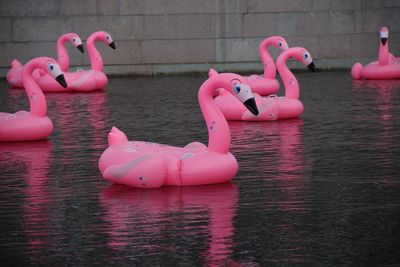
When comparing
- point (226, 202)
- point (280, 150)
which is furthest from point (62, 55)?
point (226, 202)

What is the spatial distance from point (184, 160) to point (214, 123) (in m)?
0.59

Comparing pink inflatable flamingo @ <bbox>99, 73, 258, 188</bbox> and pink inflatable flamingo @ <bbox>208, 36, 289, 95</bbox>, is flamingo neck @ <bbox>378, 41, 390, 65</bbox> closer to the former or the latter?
pink inflatable flamingo @ <bbox>208, 36, 289, 95</bbox>

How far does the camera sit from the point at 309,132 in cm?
1747

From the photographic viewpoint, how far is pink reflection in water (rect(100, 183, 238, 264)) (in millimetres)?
9641

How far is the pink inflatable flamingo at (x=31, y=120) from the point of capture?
659 inches

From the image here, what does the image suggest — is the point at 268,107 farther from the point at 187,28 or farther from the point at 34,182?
the point at 187,28

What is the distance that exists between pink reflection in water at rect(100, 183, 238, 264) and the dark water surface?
0.04ft

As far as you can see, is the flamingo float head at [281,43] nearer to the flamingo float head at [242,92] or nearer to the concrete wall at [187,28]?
the concrete wall at [187,28]

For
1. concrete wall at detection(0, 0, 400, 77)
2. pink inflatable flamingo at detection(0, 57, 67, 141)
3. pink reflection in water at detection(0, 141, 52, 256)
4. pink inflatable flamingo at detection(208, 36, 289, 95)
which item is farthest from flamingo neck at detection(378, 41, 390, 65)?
pink reflection in water at detection(0, 141, 52, 256)

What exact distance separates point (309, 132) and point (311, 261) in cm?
871

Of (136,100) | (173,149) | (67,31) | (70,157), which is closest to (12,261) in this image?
(173,149)

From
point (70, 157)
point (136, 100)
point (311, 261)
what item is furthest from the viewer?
point (136, 100)

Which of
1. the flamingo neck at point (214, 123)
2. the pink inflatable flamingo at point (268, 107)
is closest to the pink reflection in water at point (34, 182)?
the flamingo neck at point (214, 123)

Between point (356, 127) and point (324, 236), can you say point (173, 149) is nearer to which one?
point (324, 236)
